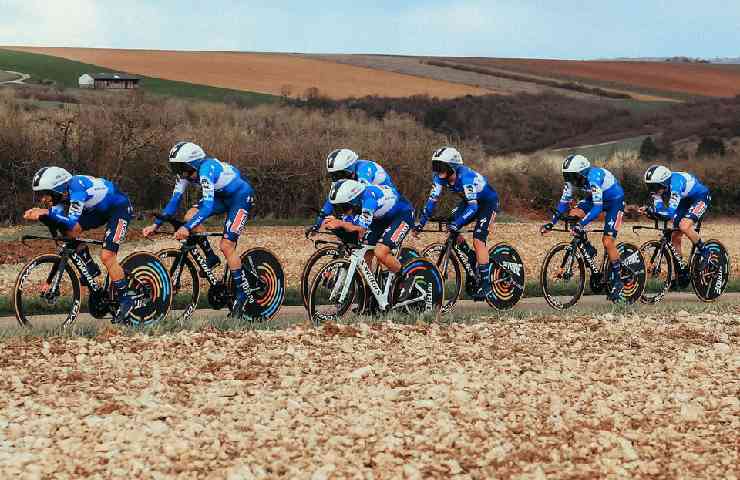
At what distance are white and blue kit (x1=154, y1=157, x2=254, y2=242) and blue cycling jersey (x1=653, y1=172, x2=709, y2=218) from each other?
635 centimetres

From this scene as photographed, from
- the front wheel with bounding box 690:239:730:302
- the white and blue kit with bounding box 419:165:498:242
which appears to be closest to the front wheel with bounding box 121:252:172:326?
the white and blue kit with bounding box 419:165:498:242

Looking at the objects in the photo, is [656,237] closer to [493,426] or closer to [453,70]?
[493,426]

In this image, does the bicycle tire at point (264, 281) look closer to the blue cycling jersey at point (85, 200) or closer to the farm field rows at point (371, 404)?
the farm field rows at point (371, 404)

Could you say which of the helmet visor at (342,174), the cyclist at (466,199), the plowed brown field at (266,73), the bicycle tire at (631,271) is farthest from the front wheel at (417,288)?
the plowed brown field at (266,73)

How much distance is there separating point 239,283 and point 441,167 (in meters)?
2.90

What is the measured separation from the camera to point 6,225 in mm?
24219

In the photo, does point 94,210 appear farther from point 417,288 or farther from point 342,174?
point 417,288

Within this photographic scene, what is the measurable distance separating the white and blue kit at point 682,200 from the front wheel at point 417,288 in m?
4.31

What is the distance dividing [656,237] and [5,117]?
56.2 feet

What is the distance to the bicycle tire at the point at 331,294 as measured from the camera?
10.9m

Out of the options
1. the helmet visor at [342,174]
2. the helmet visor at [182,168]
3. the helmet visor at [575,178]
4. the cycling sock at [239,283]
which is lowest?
the cycling sock at [239,283]

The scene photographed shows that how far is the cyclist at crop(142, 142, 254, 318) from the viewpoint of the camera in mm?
10828

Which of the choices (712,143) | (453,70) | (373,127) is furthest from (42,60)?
(712,143)

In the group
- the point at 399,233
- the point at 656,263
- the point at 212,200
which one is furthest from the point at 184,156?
the point at 656,263
